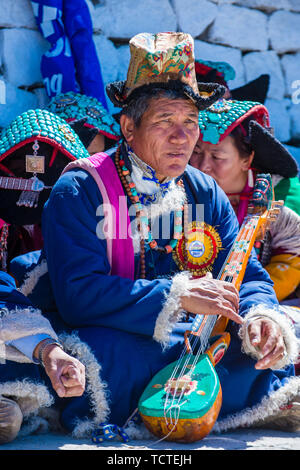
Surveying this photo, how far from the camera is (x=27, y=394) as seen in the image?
8.68 ft

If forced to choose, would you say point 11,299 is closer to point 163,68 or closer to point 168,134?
point 168,134

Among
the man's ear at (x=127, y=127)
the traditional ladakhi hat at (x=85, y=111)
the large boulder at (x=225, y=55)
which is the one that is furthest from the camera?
the large boulder at (x=225, y=55)

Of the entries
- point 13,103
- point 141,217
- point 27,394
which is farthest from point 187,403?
point 13,103

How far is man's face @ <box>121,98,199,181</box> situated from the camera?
10.6 feet

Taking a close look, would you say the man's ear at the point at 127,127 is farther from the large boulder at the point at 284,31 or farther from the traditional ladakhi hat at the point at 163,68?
the large boulder at the point at 284,31

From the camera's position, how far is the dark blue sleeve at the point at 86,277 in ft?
9.34

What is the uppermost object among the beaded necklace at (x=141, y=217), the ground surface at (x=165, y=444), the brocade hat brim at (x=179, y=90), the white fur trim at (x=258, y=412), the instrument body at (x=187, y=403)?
the brocade hat brim at (x=179, y=90)

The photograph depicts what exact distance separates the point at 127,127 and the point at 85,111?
135 centimetres

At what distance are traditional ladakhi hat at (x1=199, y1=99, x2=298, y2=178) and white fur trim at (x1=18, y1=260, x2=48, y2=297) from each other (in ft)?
5.38

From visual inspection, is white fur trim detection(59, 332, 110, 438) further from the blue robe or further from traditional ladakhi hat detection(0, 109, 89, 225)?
traditional ladakhi hat detection(0, 109, 89, 225)

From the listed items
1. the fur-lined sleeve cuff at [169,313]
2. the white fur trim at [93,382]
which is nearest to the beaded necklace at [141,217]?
the fur-lined sleeve cuff at [169,313]

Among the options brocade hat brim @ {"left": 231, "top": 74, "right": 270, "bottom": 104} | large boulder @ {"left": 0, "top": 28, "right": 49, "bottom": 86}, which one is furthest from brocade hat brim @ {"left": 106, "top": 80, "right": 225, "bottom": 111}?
brocade hat brim @ {"left": 231, "top": 74, "right": 270, "bottom": 104}
